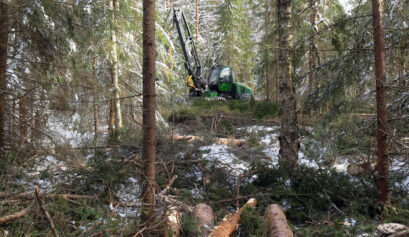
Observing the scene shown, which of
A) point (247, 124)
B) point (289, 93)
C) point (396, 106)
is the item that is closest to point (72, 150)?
point (289, 93)

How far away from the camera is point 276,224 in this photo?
4.05 meters

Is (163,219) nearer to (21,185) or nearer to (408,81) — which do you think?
(21,185)

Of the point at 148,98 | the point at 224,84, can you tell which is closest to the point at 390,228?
the point at 148,98

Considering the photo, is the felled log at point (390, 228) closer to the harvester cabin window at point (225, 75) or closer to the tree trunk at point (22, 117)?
the tree trunk at point (22, 117)

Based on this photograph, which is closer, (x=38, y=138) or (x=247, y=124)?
(x=38, y=138)

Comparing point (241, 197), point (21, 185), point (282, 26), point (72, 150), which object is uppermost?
point (282, 26)

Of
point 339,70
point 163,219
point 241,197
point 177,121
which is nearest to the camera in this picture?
point 163,219

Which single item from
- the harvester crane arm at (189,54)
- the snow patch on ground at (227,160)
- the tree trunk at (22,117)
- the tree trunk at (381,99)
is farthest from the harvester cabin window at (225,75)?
the tree trunk at (381,99)

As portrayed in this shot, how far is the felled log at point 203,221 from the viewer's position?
3.77 m

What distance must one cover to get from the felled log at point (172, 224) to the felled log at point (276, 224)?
1181 mm

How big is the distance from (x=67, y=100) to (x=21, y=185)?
1917 millimetres

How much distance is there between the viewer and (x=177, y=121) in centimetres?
1324

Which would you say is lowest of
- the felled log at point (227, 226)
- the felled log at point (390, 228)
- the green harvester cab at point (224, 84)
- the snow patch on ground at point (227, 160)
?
the felled log at point (390, 228)

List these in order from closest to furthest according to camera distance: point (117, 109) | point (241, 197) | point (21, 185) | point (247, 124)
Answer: point (21, 185) → point (241, 197) → point (117, 109) → point (247, 124)
